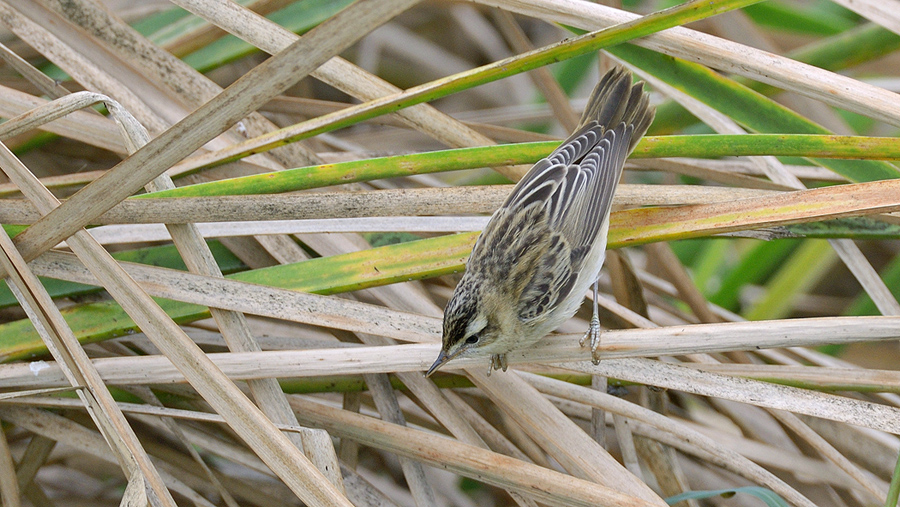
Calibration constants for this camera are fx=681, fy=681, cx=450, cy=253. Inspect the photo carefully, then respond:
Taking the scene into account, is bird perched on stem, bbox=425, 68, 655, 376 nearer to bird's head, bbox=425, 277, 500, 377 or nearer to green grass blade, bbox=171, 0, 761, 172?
bird's head, bbox=425, 277, 500, 377

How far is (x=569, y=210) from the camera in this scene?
104 inches

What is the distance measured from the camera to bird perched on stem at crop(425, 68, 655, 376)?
2.51 meters

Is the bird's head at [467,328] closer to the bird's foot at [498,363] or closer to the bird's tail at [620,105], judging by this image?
the bird's foot at [498,363]

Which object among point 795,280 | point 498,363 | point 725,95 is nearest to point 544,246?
point 498,363

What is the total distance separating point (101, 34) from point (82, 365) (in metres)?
1.66

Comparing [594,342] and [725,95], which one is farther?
[725,95]

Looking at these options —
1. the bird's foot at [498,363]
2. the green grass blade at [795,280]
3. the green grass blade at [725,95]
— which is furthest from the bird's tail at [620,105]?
the green grass blade at [795,280]

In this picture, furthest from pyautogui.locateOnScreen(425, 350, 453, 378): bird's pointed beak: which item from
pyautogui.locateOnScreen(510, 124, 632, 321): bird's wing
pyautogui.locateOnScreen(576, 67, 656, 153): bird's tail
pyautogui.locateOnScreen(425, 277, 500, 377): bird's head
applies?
pyautogui.locateOnScreen(576, 67, 656, 153): bird's tail

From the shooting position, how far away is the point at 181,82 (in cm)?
304

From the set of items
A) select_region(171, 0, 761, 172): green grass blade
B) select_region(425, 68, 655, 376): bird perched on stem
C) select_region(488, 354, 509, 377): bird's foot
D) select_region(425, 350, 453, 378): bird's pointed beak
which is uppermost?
select_region(171, 0, 761, 172): green grass blade

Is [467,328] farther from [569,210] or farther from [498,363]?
[569,210]

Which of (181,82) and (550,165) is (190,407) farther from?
(550,165)

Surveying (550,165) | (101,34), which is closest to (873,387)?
(550,165)

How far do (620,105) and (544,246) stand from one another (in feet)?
2.25
